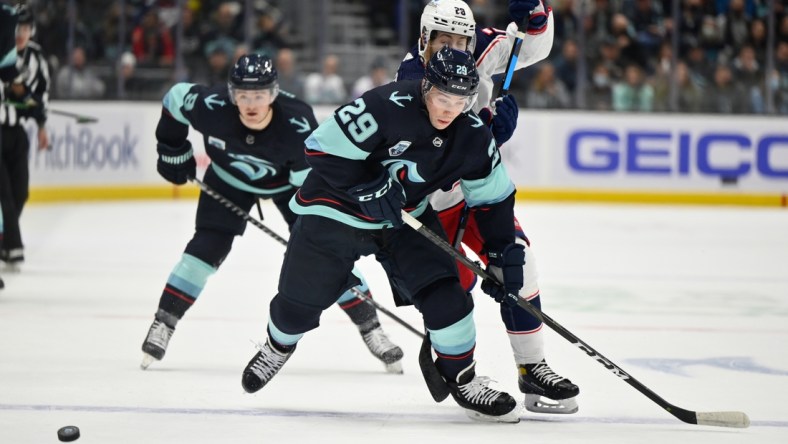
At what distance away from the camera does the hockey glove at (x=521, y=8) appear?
4172 mm

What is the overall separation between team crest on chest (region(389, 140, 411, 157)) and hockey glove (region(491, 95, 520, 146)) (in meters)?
0.52

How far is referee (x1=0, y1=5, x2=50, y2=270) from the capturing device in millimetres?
6605

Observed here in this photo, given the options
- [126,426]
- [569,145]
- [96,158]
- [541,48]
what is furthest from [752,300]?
[96,158]

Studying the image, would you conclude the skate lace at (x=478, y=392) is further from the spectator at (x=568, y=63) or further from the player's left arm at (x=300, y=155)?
the spectator at (x=568, y=63)

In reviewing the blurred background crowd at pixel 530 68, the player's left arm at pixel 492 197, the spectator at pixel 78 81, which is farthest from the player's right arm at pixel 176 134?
the blurred background crowd at pixel 530 68

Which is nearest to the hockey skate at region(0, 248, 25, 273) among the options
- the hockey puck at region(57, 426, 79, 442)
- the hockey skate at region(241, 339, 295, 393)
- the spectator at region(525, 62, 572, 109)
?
the hockey skate at region(241, 339, 295, 393)

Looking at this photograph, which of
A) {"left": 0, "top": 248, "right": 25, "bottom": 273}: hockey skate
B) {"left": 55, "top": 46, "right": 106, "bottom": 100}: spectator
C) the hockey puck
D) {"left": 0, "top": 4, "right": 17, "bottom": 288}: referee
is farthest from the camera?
{"left": 55, "top": 46, "right": 106, "bottom": 100}: spectator

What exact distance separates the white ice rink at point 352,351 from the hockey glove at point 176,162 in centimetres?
65

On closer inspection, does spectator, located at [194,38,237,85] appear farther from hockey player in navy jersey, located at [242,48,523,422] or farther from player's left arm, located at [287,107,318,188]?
hockey player in navy jersey, located at [242,48,523,422]

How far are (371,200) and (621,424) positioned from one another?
964 mm

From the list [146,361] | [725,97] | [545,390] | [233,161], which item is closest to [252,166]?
[233,161]

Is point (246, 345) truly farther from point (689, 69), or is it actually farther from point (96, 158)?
point (689, 69)

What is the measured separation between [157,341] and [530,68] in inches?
282

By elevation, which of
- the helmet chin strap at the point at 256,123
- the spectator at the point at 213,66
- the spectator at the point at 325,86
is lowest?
the spectator at the point at 325,86
